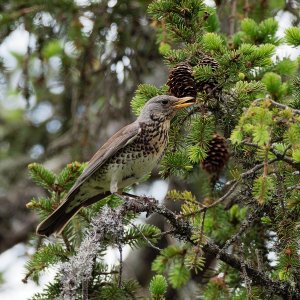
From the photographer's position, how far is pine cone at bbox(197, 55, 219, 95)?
3562 millimetres

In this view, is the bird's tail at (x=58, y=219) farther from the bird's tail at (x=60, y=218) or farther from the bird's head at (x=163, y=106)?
the bird's head at (x=163, y=106)

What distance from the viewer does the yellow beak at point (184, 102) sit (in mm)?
3851

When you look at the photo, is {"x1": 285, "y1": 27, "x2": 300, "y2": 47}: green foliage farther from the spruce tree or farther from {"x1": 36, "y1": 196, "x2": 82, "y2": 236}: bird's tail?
{"x1": 36, "y1": 196, "x2": 82, "y2": 236}: bird's tail

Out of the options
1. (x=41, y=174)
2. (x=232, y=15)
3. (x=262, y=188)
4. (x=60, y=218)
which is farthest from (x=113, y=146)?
(x=262, y=188)

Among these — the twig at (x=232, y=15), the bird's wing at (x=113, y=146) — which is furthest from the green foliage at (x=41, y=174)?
the twig at (x=232, y=15)

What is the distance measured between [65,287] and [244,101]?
1.39 meters

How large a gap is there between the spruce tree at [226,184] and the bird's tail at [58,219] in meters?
0.05

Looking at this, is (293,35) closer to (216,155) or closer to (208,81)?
(208,81)

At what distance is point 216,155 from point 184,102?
533 mm

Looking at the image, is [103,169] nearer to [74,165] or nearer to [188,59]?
[74,165]

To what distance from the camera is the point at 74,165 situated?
388 centimetres

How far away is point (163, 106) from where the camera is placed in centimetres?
438

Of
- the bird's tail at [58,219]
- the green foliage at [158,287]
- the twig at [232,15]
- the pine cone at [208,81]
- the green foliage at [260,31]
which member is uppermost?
the twig at [232,15]

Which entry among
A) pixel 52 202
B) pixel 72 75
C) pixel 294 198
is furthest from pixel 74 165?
pixel 72 75
